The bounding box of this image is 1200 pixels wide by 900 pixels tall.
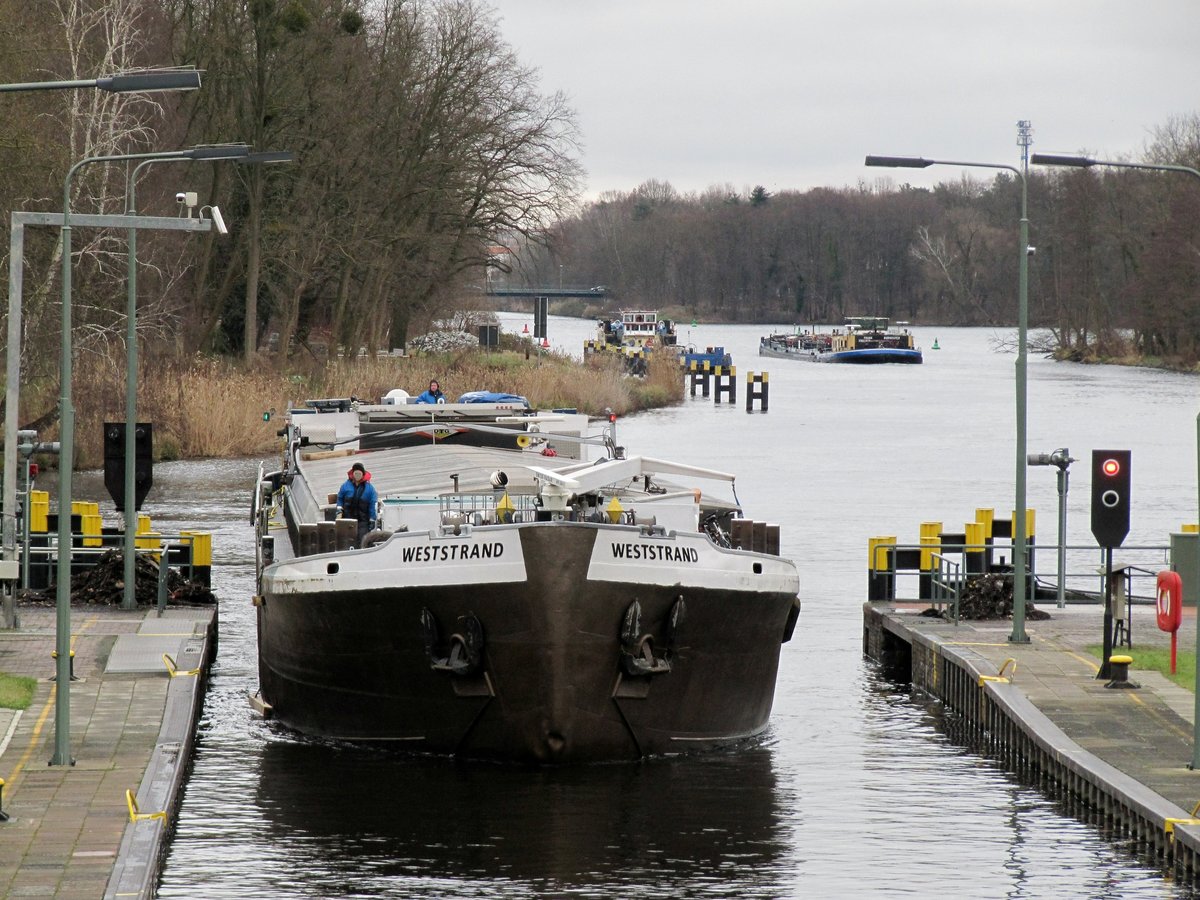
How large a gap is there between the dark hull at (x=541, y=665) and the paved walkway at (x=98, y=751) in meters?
1.48

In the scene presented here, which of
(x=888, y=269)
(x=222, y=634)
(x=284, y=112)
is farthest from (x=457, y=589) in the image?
(x=888, y=269)

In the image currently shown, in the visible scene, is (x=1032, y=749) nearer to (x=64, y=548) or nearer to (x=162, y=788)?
(x=162, y=788)

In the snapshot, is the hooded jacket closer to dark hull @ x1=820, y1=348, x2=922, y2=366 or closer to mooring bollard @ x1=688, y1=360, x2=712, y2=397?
mooring bollard @ x1=688, y1=360, x2=712, y2=397

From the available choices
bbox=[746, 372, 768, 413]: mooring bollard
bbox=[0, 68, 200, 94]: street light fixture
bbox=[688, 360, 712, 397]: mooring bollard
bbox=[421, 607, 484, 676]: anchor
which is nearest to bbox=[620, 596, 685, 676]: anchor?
bbox=[421, 607, 484, 676]: anchor

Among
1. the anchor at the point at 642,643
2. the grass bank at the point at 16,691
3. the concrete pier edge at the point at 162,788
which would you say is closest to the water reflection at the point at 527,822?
the concrete pier edge at the point at 162,788

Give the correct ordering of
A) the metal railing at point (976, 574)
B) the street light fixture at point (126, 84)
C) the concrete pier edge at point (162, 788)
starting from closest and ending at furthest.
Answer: the concrete pier edge at point (162, 788) → the street light fixture at point (126, 84) → the metal railing at point (976, 574)

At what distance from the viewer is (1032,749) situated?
17.4 metres

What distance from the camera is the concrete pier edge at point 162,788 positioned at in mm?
11766

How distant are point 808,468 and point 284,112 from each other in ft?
60.2

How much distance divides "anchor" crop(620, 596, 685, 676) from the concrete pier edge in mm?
3826

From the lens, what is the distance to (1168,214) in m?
108

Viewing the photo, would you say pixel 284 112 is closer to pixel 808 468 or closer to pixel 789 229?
pixel 808 468

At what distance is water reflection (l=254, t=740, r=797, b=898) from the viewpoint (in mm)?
14125

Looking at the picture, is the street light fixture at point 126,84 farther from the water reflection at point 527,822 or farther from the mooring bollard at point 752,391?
the mooring bollard at point 752,391
